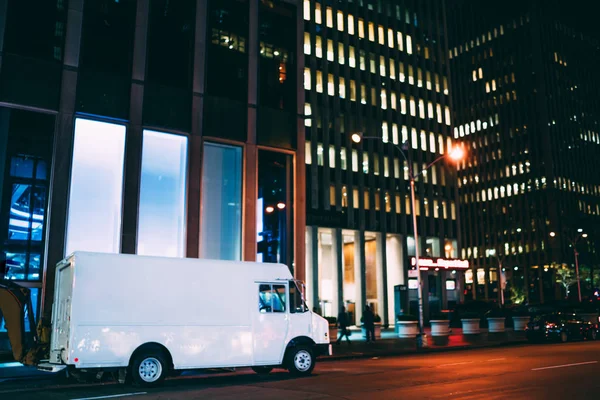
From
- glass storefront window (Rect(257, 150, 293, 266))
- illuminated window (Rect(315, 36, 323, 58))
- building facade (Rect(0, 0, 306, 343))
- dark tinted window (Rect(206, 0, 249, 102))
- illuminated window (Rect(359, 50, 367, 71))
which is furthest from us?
illuminated window (Rect(359, 50, 367, 71))

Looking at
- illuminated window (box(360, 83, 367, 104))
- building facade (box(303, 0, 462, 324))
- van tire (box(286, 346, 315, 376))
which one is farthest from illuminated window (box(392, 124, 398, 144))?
van tire (box(286, 346, 315, 376))

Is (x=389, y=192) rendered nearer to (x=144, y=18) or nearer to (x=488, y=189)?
(x=144, y=18)

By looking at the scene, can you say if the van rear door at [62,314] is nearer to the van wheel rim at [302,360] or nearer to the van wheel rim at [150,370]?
the van wheel rim at [150,370]

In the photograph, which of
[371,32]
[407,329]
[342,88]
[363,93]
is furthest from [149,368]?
[371,32]

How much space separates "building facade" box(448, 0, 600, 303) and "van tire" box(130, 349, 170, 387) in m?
96.8

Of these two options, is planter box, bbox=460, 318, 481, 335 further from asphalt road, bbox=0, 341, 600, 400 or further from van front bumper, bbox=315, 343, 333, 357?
van front bumper, bbox=315, 343, 333, 357

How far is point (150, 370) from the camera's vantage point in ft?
42.7

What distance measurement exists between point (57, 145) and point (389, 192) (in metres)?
39.2

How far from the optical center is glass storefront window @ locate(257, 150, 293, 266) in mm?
26672

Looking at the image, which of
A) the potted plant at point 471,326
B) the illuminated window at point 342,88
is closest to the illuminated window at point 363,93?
the illuminated window at point 342,88

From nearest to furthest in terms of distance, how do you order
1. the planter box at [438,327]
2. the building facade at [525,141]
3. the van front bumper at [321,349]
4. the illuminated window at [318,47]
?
the van front bumper at [321,349], the planter box at [438,327], the illuminated window at [318,47], the building facade at [525,141]

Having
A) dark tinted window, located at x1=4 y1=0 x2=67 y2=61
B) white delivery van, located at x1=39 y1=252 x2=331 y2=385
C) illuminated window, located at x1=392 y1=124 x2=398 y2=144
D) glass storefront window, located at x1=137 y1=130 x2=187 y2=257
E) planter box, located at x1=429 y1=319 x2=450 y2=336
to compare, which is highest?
illuminated window, located at x1=392 y1=124 x2=398 y2=144

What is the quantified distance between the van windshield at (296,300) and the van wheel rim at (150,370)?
3810mm

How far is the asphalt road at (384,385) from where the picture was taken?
10.8 m
